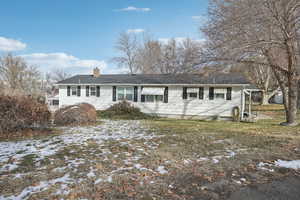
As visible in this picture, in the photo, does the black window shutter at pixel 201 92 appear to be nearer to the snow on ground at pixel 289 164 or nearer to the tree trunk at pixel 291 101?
the tree trunk at pixel 291 101

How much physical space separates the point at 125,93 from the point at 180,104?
487cm

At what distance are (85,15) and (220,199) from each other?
15891 mm

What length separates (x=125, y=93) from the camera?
1537 centimetres

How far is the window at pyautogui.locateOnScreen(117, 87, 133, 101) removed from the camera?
50.0 feet

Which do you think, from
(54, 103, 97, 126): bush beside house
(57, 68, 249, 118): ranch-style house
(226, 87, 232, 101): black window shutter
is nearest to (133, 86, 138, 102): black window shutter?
(57, 68, 249, 118): ranch-style house

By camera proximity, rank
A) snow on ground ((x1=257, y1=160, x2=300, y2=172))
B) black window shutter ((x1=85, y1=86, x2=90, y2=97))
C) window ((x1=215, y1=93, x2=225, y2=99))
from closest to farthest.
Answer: snow on ground ((x1=257, y1=160, x2=300, y2=172)), window ((x1=215, y1=93, x2=225, y2=99)), black window shutter ((x1=85, y1=86, x2=90, y2=97))

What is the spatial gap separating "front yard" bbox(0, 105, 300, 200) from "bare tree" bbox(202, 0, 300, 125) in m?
5.24

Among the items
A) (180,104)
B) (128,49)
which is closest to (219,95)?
(180,104)

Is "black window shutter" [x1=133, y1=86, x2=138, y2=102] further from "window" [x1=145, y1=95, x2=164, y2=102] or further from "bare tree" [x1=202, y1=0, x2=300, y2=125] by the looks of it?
"bare tree" [x1=202, y1=0, x2=300, y2=125]

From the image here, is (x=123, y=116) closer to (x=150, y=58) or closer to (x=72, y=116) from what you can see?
(x=72, y=116)

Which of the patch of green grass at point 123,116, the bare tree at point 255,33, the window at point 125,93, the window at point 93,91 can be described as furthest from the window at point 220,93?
the window at point 93,91

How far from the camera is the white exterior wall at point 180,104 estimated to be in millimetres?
12938

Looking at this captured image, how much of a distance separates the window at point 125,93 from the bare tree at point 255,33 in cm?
743

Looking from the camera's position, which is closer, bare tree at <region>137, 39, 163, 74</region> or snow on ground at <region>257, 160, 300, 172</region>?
snow on ground at <region>257, 160, 300, 172</region>
